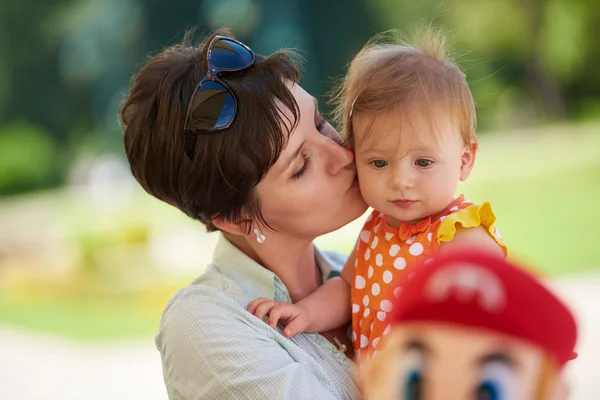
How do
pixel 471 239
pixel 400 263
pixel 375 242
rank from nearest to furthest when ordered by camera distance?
pixel 471 239 → pixel 400 263 → pixel 375 242

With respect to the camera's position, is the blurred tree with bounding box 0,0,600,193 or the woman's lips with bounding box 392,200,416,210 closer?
the woman's lips with bounding box 392,200,416,210

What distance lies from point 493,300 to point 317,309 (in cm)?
113

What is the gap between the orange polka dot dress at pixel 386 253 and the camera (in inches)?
69.6

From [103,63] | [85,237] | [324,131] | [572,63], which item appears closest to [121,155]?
[103,63]

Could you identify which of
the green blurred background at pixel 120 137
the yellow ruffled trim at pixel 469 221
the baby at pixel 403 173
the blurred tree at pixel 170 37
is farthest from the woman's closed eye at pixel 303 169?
the blurred tree at pixel 170 37

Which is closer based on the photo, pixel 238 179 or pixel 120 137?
pixel 238 179

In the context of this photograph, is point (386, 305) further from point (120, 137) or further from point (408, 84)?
point (120, 137)

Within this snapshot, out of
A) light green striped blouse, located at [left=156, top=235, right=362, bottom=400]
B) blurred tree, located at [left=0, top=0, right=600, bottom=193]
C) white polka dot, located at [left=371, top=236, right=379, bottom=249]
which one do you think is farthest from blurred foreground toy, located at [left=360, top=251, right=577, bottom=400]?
blurred tree, located at [left=0, top=0, right=600, bottom=193]

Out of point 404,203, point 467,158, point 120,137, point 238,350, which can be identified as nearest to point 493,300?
point 238,350

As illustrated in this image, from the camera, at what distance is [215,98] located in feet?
5.85

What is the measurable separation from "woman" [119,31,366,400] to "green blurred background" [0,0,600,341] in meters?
6.00

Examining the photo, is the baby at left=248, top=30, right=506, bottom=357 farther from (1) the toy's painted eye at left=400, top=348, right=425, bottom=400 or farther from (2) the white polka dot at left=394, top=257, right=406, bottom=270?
(1) the toy's painted eye at left=400, top=348, right=425, bottom=400

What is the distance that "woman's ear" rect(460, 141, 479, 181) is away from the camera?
190 cm

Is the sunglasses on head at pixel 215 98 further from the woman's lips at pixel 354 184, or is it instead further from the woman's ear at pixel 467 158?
the woman's ear at pixel 467 158
